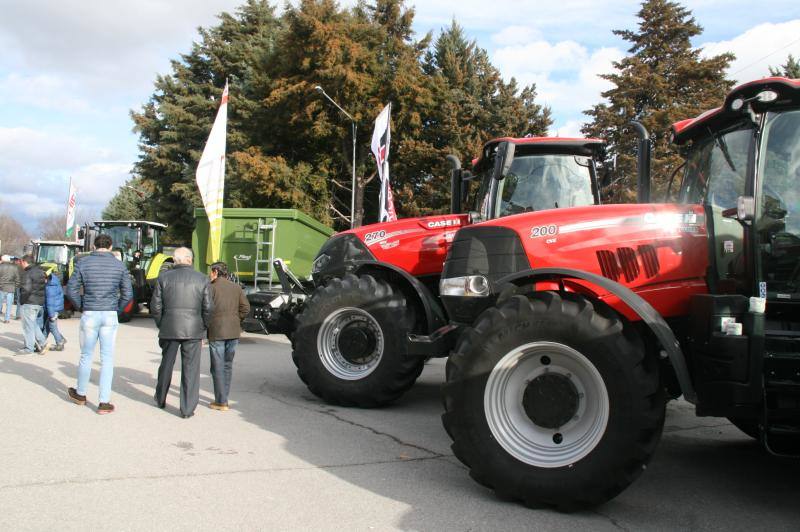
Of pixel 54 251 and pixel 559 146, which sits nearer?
pixel 559 146

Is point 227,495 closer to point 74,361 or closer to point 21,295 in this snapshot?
point 74,361

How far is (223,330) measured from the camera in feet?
24.5

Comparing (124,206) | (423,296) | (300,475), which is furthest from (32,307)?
(124,206)

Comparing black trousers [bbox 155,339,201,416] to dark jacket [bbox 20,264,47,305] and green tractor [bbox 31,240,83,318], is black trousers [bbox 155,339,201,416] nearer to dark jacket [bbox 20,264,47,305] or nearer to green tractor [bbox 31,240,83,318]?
dark jacket [bbox 20,264,47,305]

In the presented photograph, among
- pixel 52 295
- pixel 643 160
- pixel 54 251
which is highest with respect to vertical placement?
pixel 643 160

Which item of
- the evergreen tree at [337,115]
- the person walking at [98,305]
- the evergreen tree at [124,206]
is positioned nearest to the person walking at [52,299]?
the person walking at [98,305]

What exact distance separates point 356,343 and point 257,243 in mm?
8770

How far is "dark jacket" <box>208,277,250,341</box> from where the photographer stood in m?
7.45

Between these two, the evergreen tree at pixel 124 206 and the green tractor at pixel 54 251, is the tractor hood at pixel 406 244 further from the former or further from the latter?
the evergreen tree at pixel 124 206

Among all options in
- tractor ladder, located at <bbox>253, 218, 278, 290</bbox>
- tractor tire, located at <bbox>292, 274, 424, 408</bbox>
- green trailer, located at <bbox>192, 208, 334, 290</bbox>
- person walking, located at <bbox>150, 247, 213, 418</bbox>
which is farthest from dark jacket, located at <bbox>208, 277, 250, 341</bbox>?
tractor ladder, located at <bbox>253, 218, 278, 290</bbox>

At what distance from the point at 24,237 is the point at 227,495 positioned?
124 metres

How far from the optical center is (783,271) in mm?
4242

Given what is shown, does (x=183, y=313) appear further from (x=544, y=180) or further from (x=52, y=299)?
(x=52, y=299)

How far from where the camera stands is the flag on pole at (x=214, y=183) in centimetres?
1500
